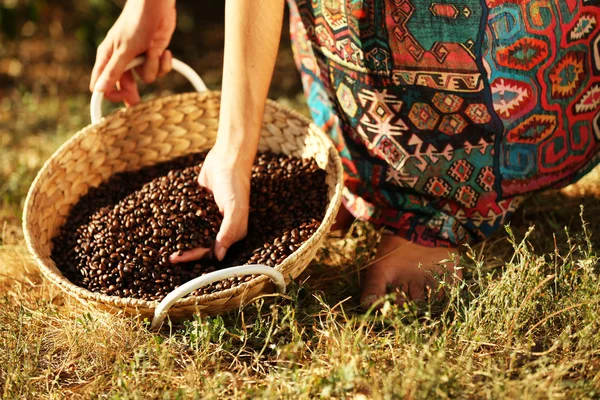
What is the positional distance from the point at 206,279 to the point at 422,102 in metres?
0.78

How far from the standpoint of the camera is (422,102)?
6.15 ft

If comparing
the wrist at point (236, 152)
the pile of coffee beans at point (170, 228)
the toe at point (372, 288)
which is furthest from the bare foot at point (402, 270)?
the wrist at point (236, 152)

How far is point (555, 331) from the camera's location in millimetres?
1628

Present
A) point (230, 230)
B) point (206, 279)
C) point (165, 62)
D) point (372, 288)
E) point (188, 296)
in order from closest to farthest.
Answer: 1. point (206, 279)
2. point (188, 296)
3. point (230, 230)
4. point (372, 288)
5. point (165, 62)

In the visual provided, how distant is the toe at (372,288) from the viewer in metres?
1.89

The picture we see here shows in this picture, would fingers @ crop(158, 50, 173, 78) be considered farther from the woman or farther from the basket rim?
the basket rim

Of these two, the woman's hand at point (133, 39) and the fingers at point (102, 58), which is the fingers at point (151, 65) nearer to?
the woman's hand at point (133, 39)

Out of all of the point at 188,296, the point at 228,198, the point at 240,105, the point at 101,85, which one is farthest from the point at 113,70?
the point at 188,296

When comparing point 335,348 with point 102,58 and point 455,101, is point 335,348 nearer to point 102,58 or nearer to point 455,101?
point 455,101

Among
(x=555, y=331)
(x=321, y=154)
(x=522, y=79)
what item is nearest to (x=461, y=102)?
(x=522, y=79)

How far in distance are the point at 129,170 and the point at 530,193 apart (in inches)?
50.9

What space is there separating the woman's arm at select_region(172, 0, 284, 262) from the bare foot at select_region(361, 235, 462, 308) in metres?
0.41

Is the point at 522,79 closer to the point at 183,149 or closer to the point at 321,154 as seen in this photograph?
the point at 321,154

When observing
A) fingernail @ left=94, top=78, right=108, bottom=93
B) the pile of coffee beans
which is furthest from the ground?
fingernail @ left=94, top=78, right=108, bottom=93
